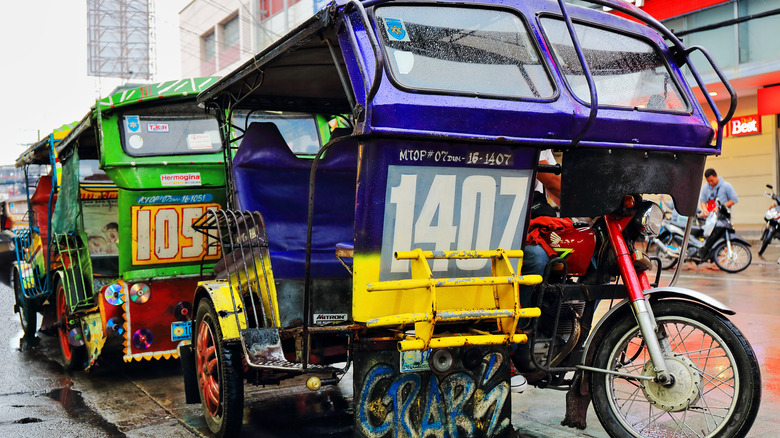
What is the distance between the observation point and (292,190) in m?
4.96

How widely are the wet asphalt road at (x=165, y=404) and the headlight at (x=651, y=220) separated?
3.94ft

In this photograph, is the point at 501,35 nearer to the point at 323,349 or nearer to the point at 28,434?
the point at 323,349

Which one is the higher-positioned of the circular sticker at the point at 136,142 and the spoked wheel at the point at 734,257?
the circular sticker at the point at 136,142

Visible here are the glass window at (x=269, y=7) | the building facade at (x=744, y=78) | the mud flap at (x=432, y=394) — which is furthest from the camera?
Result: the glass window at (x=269, y=7)

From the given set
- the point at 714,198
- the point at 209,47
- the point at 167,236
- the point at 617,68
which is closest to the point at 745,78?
the point at 714,198

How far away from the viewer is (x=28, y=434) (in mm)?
4539

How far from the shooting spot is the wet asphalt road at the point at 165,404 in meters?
4.47

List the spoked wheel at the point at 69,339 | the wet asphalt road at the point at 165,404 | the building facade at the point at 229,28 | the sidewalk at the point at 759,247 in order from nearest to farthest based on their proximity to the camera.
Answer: the wet asphalt road at the point at 165,404
the spoked wheel at the point at 69,339
the sidewalk at the point at 759,247
the building facade at the point at 229,28

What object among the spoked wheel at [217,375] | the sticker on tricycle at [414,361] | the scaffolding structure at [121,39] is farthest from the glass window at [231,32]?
the sticker on tricycle at [414,361]

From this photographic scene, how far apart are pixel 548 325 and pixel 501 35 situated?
4.91 ft

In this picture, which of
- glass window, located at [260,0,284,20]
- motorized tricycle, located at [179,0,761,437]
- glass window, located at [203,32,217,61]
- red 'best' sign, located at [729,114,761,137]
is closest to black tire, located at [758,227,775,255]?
red 'best' sign, located at [729,114,761,137]

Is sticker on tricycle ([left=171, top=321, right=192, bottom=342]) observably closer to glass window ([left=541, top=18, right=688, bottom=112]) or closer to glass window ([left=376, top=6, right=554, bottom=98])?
glass window ([left=376, top=6, right=554, bottom=98])

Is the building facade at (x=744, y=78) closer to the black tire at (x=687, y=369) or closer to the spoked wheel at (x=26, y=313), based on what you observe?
the black tire at (x=687, y=369)

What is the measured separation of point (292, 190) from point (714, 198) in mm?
9472
